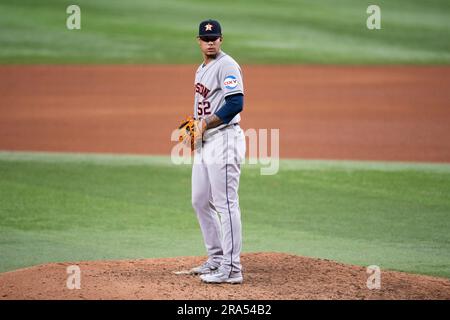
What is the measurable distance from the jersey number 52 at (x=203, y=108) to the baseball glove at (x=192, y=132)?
0.08 metres

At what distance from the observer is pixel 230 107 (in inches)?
245

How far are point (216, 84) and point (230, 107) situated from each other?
0.25 meters

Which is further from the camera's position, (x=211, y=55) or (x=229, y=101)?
(x=211, y=55)

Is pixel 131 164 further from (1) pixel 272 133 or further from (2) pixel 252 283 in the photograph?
(2) pixel 252 283

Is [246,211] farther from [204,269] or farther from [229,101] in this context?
[229,101]

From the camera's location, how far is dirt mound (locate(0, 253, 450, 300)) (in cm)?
599

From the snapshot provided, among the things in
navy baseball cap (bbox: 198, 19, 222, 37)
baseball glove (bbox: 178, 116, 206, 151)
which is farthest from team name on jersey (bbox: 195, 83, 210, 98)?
navy baseball cap (bbox: 198, 19, 222, 37)

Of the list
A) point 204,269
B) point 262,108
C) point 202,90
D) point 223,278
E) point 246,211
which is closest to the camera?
point 223,278

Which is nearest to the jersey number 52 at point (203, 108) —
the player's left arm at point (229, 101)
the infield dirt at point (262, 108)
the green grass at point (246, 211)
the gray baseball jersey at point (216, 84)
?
the gray baseball jersey at point (216, 84)

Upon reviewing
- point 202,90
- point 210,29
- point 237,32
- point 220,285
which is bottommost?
point 220,285

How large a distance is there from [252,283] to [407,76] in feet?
46.2

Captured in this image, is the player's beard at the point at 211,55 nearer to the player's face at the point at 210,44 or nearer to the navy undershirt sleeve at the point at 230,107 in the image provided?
the player's face at the point at 210,44

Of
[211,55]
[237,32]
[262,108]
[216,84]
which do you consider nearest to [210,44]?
[211,55]

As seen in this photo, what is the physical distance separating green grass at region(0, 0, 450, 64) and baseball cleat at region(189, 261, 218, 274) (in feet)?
49.6
